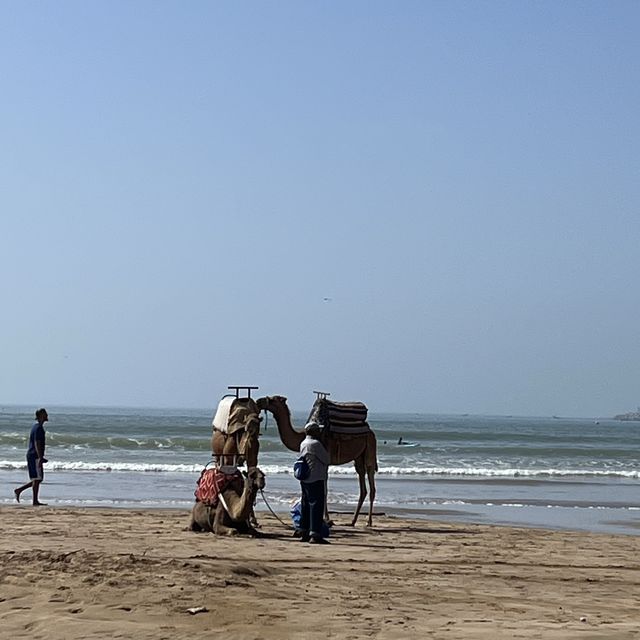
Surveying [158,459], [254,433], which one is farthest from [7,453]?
[254,433]

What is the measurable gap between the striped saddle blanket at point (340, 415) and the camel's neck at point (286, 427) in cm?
41

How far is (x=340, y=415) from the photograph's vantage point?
16312mm

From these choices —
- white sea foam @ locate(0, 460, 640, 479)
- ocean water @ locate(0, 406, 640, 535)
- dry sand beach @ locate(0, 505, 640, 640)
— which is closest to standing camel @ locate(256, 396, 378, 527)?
ocean water @ locate(0, 406, 640, 535)

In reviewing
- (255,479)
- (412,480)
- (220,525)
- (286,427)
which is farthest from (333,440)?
(412,480)

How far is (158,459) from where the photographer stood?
3897cm

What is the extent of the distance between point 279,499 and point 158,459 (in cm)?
1785

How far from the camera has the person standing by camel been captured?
47.2ft

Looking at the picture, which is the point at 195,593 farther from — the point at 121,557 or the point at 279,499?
the point at 279,499


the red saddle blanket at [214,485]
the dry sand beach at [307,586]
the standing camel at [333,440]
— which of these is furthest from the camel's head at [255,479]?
the standing camel at [333,440]

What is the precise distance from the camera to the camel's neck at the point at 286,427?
16109 mm

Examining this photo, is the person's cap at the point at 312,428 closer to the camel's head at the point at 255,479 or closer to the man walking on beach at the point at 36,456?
the camel's head at the point at 255,479

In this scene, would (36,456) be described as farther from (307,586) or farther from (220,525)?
(307,586)

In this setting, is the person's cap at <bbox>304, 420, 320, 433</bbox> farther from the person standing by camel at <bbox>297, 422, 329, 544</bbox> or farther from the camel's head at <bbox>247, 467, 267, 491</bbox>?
the camel's head at <bbox>247, 467, 267, 491</bbox>

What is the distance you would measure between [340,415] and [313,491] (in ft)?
6.24
